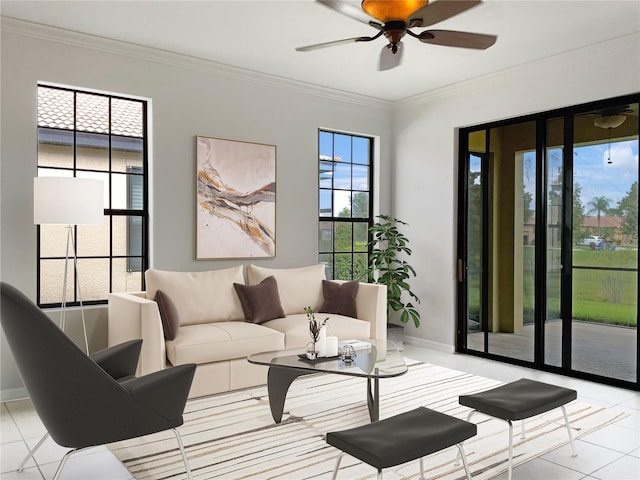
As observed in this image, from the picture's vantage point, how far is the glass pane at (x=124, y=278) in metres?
4.68

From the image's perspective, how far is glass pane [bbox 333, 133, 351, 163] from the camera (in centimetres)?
609

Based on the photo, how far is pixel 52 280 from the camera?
4375 mm

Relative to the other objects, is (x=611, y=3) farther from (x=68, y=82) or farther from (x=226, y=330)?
(x=68, y=82)

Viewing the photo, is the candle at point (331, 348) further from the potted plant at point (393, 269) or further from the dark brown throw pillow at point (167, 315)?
the potted plant at point (393, 269)

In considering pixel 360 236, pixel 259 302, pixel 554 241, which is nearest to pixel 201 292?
pixel 259 302

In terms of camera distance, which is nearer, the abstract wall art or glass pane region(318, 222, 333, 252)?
the abstract wall art

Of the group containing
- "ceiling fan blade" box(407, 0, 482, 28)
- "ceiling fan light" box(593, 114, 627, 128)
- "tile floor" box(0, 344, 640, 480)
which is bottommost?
"tile floor" box(0, 344, 640, 480)

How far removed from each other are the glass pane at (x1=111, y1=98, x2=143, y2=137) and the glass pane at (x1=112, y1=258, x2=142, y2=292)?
1111mm

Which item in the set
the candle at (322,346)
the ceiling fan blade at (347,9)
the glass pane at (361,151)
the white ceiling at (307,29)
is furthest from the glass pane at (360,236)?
the ceiling fan blade at (347,9)

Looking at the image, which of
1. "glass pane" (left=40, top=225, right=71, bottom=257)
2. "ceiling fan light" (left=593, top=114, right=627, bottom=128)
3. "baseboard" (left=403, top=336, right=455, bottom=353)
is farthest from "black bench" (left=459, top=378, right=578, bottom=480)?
"glass pane" (left=40, top=225, right=71, bottom=257)

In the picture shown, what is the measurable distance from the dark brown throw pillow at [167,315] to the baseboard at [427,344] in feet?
9.71

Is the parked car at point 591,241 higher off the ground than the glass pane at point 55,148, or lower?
lower

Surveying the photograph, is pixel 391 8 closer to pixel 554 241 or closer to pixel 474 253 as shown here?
pixel 554 241

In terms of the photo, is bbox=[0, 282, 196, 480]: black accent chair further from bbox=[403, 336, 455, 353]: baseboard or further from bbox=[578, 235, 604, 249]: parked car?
bbox=[403, 336, 455, 353]: baseboard
